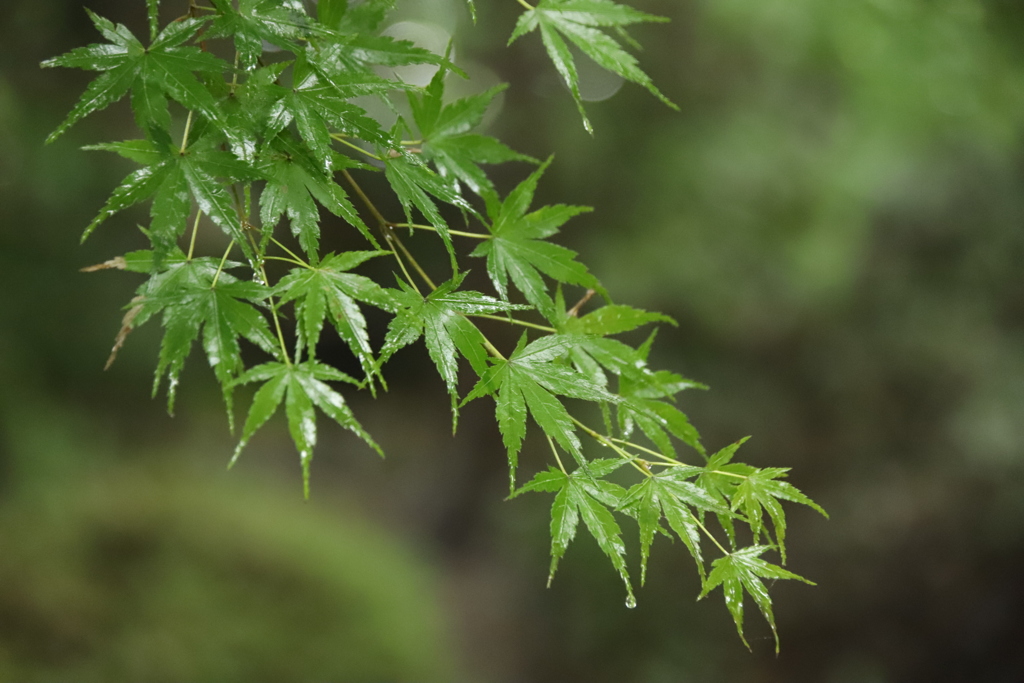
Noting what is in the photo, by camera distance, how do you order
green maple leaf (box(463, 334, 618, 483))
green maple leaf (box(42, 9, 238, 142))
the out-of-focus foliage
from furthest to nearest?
the out-of-focus foliage, green maple leaf (box(463, 334, 618, 483)), green maple leaf (box(42, 9, 238, 142))

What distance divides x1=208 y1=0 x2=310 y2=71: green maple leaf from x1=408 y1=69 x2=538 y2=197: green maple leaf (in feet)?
0.95

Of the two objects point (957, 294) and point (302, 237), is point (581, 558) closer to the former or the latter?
point (957, 294)

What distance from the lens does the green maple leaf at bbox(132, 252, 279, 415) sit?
2.71ft

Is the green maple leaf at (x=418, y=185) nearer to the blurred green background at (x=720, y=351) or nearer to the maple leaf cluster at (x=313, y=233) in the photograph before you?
the maple leaf cluster at (x=313, y=233)

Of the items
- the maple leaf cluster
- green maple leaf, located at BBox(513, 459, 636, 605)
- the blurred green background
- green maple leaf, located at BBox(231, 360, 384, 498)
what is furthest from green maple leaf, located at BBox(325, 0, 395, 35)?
the blurred green background

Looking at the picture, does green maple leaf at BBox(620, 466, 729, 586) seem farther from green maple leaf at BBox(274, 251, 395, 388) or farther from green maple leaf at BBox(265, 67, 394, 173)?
green maple leaf at BBox(265, 67, 394, 173)

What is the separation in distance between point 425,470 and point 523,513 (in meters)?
1.25

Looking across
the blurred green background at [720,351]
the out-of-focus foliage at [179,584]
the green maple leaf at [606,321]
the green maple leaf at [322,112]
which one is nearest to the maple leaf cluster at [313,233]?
the green maple leaf at [322,112]

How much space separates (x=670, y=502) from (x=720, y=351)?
14.6 feet

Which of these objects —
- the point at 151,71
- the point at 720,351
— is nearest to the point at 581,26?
the point at 151,71

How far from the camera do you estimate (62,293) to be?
4.84 meters

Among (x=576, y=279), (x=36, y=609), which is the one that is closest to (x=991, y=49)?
(x=576, y=279)

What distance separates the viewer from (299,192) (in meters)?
0.84

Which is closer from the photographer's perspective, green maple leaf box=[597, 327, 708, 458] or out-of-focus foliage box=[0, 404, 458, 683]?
green maple leaf box=[597, 327, 708, 458]
